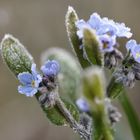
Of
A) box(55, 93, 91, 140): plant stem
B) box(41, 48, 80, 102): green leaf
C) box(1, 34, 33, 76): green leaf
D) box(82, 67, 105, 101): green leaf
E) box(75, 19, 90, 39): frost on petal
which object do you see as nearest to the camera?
box(82, 67, 105, 101): green leaf

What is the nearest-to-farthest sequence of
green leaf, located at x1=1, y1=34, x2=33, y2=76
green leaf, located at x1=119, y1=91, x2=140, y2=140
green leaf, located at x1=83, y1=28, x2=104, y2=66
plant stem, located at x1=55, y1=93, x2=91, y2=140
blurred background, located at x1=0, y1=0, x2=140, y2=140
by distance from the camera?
green leaf, located at x1=83, y1=28, x2=104, y2=66 → plant stem, located at x1=55, y1=93, x2=91, y2=140 → green leaf, located at x1=1, y1=34, x2=33, y2=76 → green leaf, located at x1=119, y1=91, x2=140, y2=140 → blurred background, located at x1=0, y1=0, x2=140, y2=140

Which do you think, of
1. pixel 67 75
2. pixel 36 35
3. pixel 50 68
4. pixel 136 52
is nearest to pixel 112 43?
pixel 136 52

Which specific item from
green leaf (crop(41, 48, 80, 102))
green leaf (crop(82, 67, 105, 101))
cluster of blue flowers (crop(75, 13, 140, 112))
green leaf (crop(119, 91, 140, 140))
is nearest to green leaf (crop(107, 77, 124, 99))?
cluster of blue flowers (crop(75, 13, 140, 112))

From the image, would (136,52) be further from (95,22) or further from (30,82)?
(30,82)

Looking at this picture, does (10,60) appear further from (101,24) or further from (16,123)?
(16,123)

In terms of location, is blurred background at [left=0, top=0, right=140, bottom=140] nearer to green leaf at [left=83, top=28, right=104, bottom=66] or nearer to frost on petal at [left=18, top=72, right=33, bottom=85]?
frost on petal at [left=18, top=72, right=33, bottom=85]

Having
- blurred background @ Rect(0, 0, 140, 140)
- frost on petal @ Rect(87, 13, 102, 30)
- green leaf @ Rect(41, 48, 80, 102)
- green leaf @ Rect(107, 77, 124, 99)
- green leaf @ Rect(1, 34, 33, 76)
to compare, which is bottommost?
green leaf @ Rect(107, 77, 124, 99)

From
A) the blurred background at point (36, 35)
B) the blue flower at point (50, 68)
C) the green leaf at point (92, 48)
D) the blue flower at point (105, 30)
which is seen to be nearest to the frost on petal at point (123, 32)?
the blue flower at point (105, 30)
